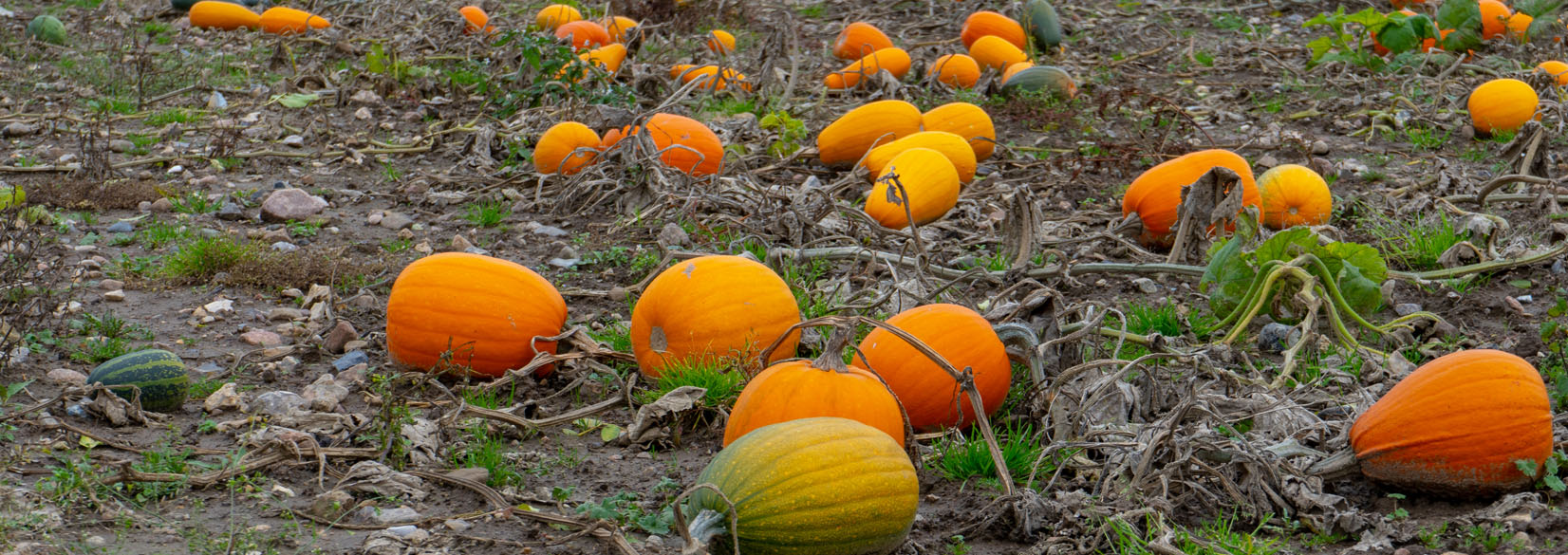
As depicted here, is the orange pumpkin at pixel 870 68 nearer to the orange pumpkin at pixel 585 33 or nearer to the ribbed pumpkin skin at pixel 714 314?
the orange pumpkin at pixel 585 33

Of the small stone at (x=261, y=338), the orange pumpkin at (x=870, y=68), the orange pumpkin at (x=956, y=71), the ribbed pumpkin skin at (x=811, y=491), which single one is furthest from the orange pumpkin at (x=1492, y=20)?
the small stone at (x=261, y=338)

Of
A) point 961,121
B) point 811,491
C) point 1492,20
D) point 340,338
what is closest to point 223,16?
point 961,121

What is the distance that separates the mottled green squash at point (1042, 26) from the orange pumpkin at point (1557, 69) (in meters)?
3.12

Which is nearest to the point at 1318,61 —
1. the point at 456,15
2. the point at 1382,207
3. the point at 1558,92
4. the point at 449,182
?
the point at 1558,92

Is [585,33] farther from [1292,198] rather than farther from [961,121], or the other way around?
[1292,198]

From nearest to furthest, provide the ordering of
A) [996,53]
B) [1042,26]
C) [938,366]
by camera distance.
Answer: [938,366]
[996,53]
[1042,26]

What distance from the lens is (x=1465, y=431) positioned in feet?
9.70

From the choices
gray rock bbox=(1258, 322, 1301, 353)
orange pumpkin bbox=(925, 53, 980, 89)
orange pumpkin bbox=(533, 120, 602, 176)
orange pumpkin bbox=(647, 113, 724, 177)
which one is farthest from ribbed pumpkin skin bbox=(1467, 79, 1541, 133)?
orange pumpkin bbox=(533, 120, 602, 176)

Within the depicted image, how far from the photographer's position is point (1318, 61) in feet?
26.9

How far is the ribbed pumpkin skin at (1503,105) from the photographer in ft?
21.5

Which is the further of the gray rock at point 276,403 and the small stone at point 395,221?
the small stone at point 395,221

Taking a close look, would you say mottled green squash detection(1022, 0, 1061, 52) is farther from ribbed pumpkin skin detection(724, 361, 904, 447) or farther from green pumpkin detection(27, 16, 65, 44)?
green pumpkin detection(27, 16, 65, 44)

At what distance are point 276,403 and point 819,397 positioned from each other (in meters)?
1.75

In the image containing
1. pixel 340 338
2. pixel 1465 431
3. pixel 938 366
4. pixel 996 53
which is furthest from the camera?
pixel 996 53
